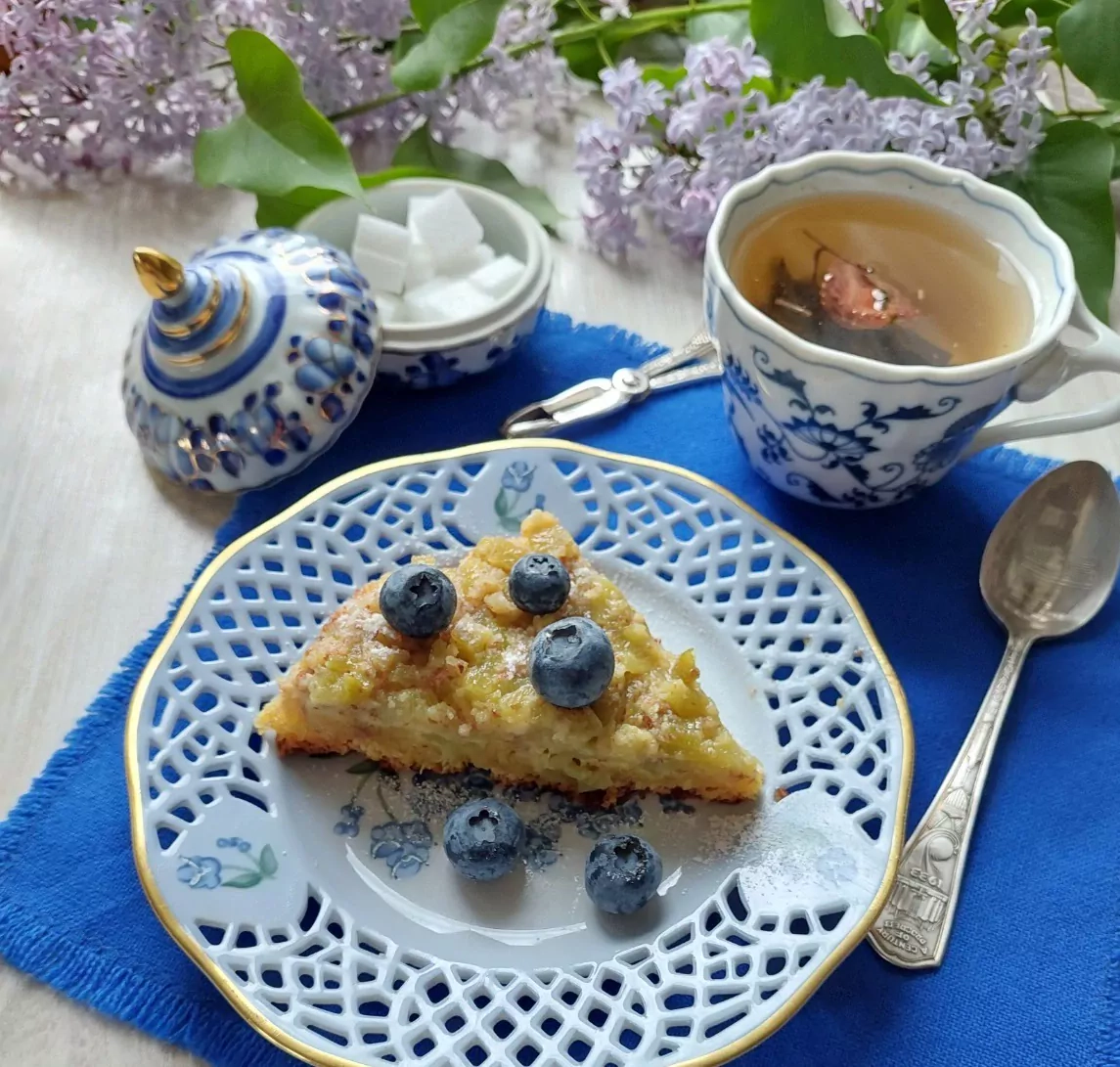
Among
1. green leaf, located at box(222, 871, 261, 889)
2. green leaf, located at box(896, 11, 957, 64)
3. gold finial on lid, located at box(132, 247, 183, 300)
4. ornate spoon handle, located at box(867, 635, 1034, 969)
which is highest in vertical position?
gold finial on lid, located at box(132, 247, 183, 300)

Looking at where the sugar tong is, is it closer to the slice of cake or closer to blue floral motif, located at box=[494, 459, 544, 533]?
blue floral motif, located at box=[494, 459, 544, 533]

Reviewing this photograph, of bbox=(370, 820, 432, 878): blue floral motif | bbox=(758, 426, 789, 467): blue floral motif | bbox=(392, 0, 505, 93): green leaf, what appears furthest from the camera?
bbox=(392, 0, 505, 93): green leaf

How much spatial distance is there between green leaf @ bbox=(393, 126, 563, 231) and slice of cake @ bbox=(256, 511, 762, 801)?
800 millimetres

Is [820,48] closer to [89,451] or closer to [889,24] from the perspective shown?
[889,24]

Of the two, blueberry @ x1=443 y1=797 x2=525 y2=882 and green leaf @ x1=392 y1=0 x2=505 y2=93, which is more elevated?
green leaf @ x1=392 y1=0 x2=505 y2=93

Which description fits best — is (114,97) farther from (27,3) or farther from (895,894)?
(895,894)

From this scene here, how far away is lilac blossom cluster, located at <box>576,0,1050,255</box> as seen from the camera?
5.00 feet

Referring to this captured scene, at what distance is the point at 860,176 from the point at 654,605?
2.09 ft

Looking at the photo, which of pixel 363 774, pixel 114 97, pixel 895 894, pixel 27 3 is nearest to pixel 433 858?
pixel 363 774

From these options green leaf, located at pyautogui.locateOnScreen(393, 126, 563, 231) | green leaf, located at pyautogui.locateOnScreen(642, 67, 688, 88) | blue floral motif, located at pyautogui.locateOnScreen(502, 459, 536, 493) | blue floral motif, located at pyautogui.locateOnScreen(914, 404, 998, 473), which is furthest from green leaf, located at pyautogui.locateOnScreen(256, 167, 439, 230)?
blue floral motif, located at pyautogui.locateOnScreen(914, 404, 998, 473)

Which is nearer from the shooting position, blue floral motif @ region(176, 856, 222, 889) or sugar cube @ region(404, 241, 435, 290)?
blue floral motif @ region(176, 856, 222, 889)

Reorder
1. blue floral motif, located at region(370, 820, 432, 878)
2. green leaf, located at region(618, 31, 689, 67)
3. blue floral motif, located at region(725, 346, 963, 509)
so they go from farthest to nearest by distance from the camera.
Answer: green leaf, located at region(618, 31, 689, 67) → blue floral motif, located at region(725, 346, 963, 509) → blue floral motif, located at region(370, 820, 432, 878)

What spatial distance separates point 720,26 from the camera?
1759 millimetres

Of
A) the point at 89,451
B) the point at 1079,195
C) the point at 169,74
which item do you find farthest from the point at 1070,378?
the point at 169,74
